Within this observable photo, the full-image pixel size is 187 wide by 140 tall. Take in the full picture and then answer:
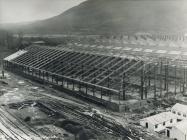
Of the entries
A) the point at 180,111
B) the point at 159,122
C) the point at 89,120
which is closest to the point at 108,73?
the point at 89,120

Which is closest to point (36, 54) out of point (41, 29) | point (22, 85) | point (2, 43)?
point (22, 85)

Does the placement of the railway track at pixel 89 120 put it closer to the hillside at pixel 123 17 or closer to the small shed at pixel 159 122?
the small shed at pixel 159 122

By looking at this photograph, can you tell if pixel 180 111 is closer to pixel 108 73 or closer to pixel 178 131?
pixel 178 131

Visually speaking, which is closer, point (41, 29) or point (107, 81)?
point (107, 81)

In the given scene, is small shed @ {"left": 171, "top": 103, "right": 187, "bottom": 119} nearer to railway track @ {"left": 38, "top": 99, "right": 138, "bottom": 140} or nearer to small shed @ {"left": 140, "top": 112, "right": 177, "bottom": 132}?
small shed @ {"left": 140, "top": 112, "right": 177, "bottom": 132}

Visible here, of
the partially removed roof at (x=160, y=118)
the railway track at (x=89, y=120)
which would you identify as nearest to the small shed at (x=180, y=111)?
the partially removed roof at (x=160, y=118)

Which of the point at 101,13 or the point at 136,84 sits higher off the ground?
the point at 101,13

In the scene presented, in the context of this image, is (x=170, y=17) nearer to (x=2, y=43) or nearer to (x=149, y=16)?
(x=149, y=16)
